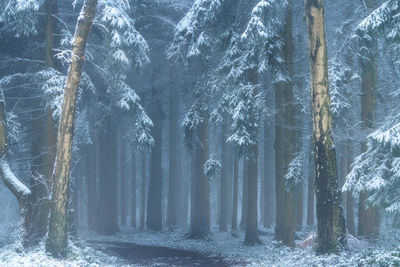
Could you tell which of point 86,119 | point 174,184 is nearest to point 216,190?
point 174,184

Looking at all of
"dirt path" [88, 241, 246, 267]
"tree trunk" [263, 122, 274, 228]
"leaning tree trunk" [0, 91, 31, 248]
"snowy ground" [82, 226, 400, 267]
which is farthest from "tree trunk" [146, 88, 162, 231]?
"leaning tree trunk" [0, 91, 31, 248]

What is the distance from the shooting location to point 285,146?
15594 mm

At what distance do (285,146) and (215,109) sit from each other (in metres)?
3.58

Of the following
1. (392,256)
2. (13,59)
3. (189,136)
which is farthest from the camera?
(189,136)

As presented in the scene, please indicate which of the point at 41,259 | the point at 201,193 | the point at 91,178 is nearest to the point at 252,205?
the point at 201,193

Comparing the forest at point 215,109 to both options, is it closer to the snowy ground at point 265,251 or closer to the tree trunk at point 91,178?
the snowy ground at point 265,251

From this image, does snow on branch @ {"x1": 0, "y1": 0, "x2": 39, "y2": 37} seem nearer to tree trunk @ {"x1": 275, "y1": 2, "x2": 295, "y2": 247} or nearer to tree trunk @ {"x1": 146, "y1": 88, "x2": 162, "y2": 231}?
tree trunk @ {"x1": 275, "y1": 2, "x2": 295, "y2": 247}

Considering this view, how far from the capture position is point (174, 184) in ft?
90.5

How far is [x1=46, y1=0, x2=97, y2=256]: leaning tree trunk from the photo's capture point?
11.0m

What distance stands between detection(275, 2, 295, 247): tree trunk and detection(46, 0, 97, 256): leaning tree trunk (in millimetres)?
7038

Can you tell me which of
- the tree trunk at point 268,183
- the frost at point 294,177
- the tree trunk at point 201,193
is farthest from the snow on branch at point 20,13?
the tree trunk at point 268,183

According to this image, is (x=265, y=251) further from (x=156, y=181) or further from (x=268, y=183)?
(x=268, y=183)

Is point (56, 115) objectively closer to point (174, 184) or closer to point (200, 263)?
point (200, 263)

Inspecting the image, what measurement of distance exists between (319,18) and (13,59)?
10305mm
